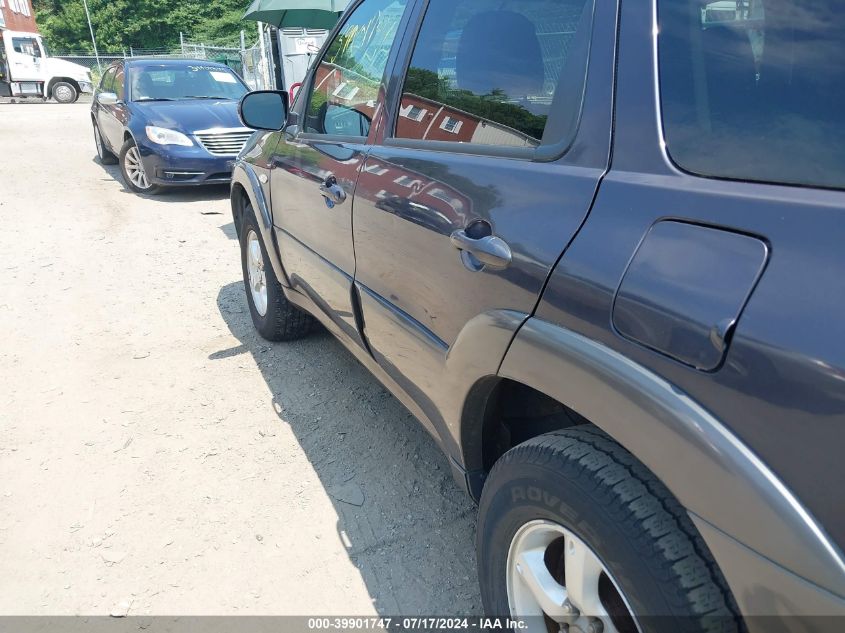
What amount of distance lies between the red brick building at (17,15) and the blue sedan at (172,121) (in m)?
26.0

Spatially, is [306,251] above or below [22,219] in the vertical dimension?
above

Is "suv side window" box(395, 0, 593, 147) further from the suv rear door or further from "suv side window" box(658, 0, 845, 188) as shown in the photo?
"suv side window" box(658, 0, 845, 188)

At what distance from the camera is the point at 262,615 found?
2156 millimetres

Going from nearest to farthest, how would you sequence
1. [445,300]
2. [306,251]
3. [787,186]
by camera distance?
[787,186]
[445,300]
[306,251]

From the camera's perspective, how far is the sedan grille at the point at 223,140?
801cm

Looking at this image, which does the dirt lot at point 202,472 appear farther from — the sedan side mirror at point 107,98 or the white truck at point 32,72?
the white truck at point 32,72

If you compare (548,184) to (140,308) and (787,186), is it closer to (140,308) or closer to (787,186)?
(787,186)

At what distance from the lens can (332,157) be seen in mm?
2643

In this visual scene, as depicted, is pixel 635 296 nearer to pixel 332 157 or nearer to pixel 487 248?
pixel 487 248

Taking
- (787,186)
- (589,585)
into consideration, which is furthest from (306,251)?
(787,186)

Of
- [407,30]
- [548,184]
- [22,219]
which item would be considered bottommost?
[22,219]

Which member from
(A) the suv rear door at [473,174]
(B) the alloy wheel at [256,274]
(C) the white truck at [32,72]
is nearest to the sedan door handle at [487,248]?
(A) the suv rear door at [473,174]

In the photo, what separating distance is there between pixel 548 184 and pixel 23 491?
104 inches

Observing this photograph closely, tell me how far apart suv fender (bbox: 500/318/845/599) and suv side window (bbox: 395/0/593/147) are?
0.58m
